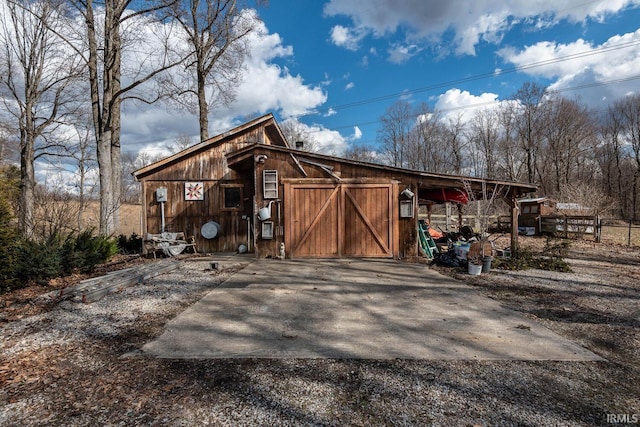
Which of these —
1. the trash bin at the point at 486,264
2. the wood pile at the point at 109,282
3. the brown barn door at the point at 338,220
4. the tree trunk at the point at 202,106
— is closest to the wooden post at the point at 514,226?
the trash bin at the point at 486,264

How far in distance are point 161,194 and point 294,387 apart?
30.8ft

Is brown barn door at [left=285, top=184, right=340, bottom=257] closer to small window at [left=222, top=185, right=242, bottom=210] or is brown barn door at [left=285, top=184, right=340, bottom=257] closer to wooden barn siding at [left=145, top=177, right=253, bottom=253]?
wooden barn siding at [left=145, top=177, right=253, bottom=253]

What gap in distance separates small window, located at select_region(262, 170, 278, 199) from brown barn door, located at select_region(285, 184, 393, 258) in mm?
343

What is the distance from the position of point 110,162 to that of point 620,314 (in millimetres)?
13926

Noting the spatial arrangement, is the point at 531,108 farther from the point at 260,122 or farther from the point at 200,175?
the point at 200,175

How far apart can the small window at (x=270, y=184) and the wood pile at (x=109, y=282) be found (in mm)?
3140

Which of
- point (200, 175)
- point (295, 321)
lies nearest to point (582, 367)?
point (295, 321)

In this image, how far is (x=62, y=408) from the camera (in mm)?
2289

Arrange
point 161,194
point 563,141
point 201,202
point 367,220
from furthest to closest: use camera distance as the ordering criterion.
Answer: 1. point 563,141
2. point 201,202
3. point 161,194
4. point 367,220

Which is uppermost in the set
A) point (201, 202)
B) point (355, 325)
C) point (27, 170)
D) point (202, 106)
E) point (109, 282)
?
point (202, 106)

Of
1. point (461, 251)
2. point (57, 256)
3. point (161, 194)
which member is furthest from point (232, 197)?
A: point (461, 251)

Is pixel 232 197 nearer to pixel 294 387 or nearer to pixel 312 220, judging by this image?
pixel 312 220

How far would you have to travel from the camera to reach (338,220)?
353 inches

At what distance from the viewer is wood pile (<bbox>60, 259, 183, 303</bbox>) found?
5.05 metres
